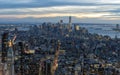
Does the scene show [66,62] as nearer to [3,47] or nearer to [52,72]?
[52,72]

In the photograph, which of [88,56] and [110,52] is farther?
[110,52]

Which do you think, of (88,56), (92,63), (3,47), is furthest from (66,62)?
(3,47)

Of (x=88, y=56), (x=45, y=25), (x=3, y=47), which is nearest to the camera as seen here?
(x=3, y=47)

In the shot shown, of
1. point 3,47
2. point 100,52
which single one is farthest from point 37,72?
point 100,52

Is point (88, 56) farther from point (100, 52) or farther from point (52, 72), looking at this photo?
point (52, 72)

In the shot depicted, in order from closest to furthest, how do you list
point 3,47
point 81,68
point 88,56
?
point 3,47 → point 81,68 → point 88,56

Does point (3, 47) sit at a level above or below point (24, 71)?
above
